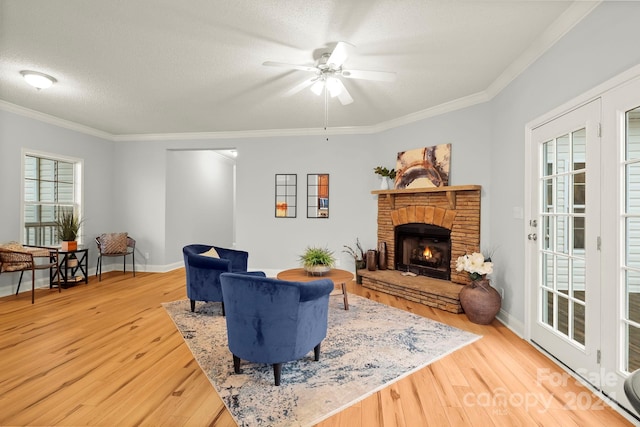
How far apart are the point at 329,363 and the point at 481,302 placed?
1850 mm

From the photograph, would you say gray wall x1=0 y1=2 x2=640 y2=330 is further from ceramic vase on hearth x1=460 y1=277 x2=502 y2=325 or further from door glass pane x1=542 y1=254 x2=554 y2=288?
door glass pane x1=542 y1=254 x2=554 y2=288

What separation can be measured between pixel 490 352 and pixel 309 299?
1.75m

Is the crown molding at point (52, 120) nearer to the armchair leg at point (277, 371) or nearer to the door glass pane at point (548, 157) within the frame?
the armchair leg at point (277, 371)

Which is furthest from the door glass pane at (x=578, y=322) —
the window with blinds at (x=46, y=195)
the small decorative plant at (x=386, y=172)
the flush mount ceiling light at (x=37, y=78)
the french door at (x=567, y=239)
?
the window with blinds at (x=46, y=195)

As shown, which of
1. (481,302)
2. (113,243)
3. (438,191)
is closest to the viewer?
(481,302)

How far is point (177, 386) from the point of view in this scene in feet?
6.97

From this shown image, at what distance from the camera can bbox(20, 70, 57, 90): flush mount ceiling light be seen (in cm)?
325

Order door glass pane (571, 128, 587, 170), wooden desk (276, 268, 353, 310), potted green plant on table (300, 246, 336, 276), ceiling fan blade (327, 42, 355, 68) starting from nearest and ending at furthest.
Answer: door glass pane (571, 128, 587, 170), ceiling fan blade (327, 42, 355, 68), wooden desk (276, 268, 353, 310), potted green plant on table (300, 246, 336, 276)

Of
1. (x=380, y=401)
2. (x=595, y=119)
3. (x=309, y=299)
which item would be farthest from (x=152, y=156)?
(x=595, y=119)

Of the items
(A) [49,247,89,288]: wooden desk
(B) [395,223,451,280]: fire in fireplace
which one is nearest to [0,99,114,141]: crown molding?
(A) [49,247,89,288]: wooden desk

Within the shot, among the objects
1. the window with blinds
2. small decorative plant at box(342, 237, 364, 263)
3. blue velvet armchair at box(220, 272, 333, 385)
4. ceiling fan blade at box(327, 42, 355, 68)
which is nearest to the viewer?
blue velvet armchair at box(220, 272, 333, 385)

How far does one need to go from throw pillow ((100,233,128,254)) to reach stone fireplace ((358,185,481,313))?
4.34m

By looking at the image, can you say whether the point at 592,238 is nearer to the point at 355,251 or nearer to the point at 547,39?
the point at 547,39

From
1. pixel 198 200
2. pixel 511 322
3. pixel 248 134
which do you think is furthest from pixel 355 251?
pixel 198 200
